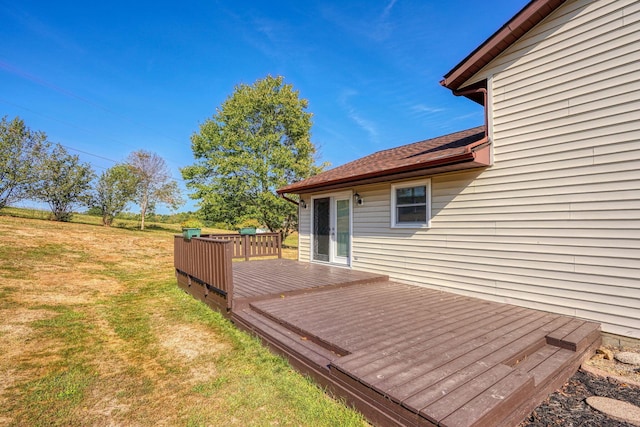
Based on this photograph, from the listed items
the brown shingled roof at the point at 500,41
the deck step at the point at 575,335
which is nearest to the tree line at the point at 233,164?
the brown shingled roof at the point at 500,41

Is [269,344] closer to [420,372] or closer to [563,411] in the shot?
[420,372]

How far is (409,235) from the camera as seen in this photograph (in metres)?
5.81

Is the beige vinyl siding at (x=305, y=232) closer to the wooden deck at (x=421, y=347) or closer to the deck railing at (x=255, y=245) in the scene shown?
the deck railing at (x=255, y=245)

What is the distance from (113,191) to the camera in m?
18.5

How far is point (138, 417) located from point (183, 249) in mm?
4538

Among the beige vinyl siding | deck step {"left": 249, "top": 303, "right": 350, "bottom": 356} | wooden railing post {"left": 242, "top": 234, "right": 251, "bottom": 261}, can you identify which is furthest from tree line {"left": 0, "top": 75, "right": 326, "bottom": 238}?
deck step {"left": 249, "top": 303, "right": 350, "bottom": 356}

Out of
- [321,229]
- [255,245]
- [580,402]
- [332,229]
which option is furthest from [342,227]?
[580,402]

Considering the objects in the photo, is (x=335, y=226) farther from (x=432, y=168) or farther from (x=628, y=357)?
(x=628, y=357)

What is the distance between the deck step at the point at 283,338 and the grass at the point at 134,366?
0.14 metres

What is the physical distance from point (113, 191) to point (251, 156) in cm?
970

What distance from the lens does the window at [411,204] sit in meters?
5.51

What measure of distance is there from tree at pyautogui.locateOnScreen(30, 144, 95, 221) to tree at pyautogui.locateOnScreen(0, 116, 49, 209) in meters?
0.35

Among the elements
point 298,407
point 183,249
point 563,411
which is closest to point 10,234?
point 183,249

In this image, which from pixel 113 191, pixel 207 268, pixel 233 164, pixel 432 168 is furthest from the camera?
pixel 113 191
